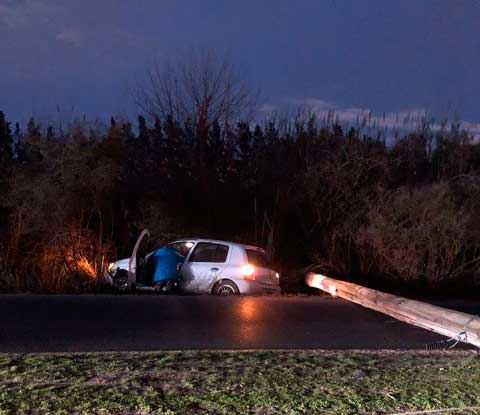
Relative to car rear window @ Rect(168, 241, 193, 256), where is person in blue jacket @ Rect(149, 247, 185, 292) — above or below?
below

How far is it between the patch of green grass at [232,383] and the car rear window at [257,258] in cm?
741

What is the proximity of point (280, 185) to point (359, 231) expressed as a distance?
10.6 feet

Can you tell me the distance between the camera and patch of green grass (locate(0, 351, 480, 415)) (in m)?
6.58

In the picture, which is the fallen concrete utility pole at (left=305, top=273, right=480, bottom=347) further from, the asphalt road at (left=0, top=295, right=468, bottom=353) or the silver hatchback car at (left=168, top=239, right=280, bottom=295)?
the silver hatchback car at (left=168, top=239, right=280, bottom=295)

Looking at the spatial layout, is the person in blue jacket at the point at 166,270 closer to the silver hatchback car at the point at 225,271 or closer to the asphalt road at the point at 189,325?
the silver hatchback car at the point at 225,271

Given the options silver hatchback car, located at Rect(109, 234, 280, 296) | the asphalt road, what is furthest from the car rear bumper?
the asphalt road

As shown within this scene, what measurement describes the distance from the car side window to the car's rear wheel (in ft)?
1.69

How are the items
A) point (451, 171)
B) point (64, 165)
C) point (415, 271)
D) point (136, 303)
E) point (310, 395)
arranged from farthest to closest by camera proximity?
point (451, 171)
point (64, 165)
point (415, 271)
point (136, 303)
point (310, 395)

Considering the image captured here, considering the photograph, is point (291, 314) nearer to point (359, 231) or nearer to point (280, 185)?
point (359, 231)

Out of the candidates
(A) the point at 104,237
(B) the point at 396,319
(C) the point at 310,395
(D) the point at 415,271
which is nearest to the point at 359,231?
(D) the point at 415,271

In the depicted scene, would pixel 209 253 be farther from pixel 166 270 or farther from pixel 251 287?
pixel 251 287

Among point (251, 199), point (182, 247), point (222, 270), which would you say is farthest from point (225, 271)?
point (251, 199)

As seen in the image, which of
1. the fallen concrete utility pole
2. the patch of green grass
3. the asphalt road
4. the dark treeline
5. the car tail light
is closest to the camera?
the patch of green grass

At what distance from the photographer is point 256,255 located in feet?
55.8
